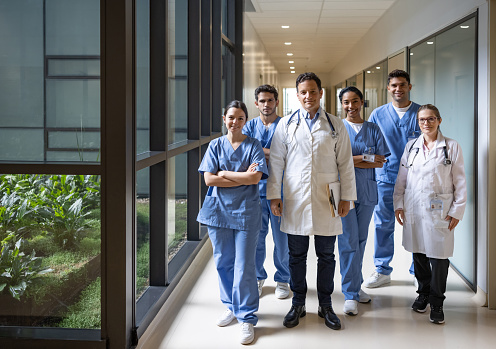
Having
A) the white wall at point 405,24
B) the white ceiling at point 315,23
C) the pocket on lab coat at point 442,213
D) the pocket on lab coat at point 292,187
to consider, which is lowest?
the pocket on lab coat at point 442,213

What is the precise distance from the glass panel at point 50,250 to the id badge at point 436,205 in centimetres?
199

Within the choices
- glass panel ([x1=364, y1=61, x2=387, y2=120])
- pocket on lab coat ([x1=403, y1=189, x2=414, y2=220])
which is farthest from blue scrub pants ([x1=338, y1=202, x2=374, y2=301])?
glass panel ([x1=364, y1=61, x2=387, y2=120])

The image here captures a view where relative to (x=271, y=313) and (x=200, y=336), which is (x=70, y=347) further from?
(x=271, y=313)

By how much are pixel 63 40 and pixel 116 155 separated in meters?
0.56

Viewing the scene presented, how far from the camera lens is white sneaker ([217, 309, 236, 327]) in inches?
135

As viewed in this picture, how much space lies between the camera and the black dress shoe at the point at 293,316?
343 centimetres

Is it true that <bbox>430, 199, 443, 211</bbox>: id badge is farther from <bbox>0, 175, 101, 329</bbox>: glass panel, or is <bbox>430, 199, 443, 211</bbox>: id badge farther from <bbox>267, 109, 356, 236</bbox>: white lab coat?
<bbox>0, 175, 101, 329</bbox>: glass panel

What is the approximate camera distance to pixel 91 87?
2.64 m

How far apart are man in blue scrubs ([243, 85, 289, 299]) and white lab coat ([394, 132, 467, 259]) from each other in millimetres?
892

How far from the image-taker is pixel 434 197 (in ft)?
11.4

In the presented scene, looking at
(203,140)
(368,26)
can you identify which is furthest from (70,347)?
(368,26)

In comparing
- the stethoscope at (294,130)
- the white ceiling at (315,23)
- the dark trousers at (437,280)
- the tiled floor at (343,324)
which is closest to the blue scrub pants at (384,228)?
the tiled floor at (343,324)

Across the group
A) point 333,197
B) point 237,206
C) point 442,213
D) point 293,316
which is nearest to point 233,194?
point 237,206

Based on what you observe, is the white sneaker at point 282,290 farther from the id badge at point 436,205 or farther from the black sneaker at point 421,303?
the id badge at point 436,205
